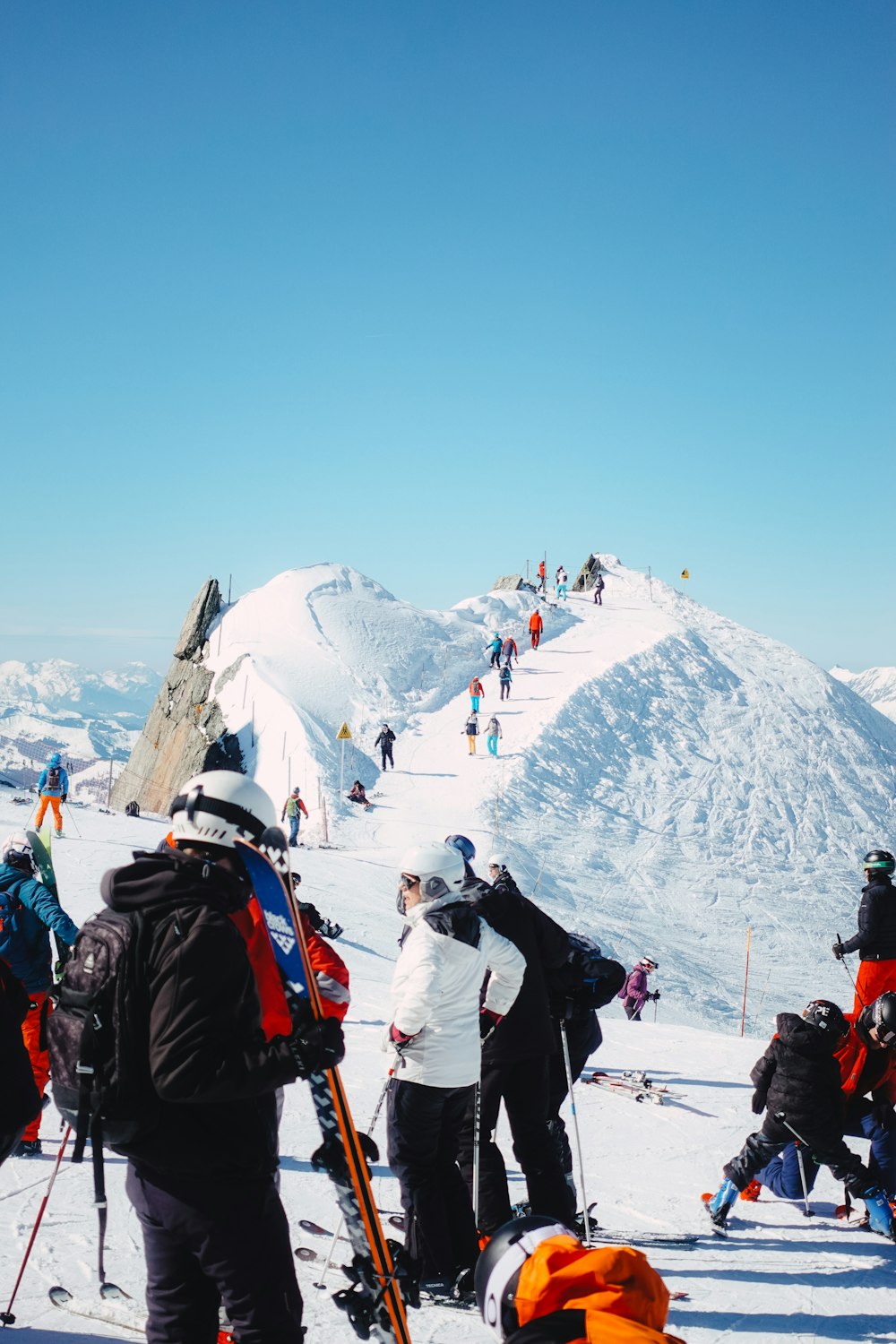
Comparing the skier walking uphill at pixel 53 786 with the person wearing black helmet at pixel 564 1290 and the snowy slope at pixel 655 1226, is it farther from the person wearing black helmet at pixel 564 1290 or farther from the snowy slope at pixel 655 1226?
the person wearing black helmet at pixel 564 1290

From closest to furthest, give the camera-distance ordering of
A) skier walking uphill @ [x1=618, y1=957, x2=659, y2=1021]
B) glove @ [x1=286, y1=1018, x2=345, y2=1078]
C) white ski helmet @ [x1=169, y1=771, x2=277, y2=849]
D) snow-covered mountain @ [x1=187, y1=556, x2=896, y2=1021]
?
glove @ [x1=286, y1=1018, x2=345, y2=1078] < white ski helmet @ [x1=169, y1=771, x2=277, y2=849] < skier walking uphill @ [x1=618, y1=957, x2=659, y2=1021] < snow-covered mountain @ [x1=187, y1=556, x2=896, y2=1021]

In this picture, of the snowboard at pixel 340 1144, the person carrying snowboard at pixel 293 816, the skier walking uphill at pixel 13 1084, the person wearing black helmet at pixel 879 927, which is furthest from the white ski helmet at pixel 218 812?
the person carrying snowboard at pixel 293 816

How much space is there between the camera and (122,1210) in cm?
538

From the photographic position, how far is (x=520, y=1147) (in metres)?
4.98

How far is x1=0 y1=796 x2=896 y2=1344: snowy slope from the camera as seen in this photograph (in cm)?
453

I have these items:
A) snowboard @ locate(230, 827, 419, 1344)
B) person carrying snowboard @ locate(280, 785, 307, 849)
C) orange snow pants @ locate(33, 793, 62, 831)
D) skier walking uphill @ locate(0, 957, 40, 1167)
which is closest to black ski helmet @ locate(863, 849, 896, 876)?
snowboard @ locate(230, 827, 419, 1344)

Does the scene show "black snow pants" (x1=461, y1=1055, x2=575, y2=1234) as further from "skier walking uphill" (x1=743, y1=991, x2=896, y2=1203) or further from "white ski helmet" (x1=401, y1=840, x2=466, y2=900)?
"skier walking uphill" (x1=743, y1=991, x2=896, y2=1203)

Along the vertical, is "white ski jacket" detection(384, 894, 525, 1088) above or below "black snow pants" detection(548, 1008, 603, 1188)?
above

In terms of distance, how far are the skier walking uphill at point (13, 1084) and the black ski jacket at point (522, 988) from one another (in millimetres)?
2251

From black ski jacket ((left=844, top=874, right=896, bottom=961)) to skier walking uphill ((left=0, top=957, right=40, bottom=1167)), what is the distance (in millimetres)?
6919

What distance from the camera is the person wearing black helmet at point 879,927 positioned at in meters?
8.15

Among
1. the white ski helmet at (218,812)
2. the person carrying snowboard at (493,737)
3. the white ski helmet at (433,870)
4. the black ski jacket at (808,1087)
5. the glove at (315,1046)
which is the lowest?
the black ski jacket at (808,1087)

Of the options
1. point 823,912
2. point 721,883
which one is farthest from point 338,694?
point 823,912

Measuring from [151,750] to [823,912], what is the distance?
25475mm
